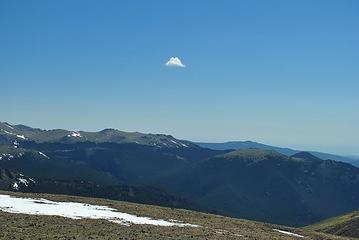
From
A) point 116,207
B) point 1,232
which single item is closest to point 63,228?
point 1,232

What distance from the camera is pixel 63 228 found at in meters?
40.0

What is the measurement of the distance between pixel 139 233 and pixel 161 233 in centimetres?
223

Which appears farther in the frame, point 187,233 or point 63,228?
point 187,233

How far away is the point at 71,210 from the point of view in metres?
52.4

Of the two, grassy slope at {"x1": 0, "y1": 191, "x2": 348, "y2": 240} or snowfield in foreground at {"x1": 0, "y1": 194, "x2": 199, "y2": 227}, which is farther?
snowfield in foreground at {"x1": 0, "y1": 194, "x2": 199, "y2": 227}

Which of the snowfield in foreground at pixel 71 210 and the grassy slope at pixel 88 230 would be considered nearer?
the grassy slope at pixel 88 230

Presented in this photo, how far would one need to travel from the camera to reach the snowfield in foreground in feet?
159

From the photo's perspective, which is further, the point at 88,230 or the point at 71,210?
the point at 71,210

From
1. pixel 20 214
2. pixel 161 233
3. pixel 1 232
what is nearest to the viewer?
pixel 1 232

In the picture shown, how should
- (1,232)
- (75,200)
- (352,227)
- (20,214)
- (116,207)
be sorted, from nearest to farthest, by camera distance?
(1,232)
(20,214)
(116,207)
(75,200)
(352,227)

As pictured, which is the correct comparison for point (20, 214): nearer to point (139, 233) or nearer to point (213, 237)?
point (139, 233)

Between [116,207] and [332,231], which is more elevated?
[116,207]

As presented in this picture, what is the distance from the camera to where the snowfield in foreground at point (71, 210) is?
48594 mm

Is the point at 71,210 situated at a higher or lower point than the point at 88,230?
higher
